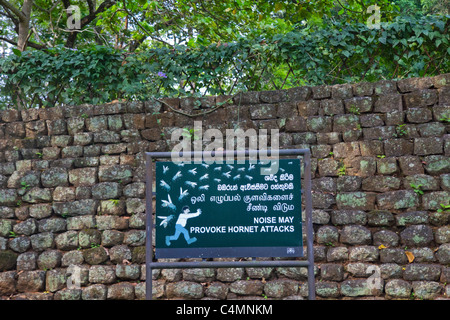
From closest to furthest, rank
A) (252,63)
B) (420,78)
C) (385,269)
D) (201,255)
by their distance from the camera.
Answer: (201,255), (385,269), (420,78), (252,63)

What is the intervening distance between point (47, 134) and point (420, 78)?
4065mm

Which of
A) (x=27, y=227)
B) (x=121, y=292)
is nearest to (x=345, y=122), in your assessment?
(x=121, y=292)

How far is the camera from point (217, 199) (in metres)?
3.80

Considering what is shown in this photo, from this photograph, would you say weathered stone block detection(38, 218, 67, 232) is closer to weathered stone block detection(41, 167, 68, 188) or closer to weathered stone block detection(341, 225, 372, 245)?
weathered stone block detection(41, 167, 68, 188)

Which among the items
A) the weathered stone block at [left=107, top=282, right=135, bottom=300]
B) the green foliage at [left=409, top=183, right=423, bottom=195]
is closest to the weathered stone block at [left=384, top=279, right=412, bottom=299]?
the green foliage at [left=409, top=183, right=423, bottom=195]

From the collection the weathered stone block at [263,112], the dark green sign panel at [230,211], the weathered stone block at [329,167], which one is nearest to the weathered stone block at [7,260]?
the dark green sign panel at [230,211]

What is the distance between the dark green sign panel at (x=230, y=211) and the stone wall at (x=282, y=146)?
126cm

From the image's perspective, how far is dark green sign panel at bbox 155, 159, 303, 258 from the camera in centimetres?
372

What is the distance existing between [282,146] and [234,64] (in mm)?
1100

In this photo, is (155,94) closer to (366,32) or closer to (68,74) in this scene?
(68,74)

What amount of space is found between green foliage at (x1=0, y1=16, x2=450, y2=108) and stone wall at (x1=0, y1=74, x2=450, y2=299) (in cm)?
27

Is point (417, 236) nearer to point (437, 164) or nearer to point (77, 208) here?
point (437, 164)

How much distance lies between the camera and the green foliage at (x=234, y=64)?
5262mm

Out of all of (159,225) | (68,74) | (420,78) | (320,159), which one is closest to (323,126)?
(320,159)
